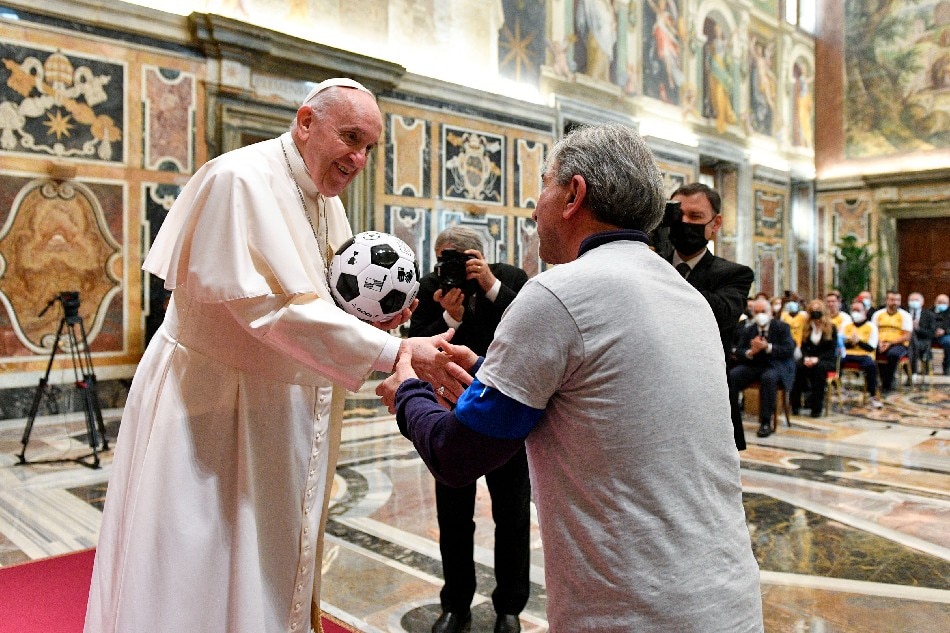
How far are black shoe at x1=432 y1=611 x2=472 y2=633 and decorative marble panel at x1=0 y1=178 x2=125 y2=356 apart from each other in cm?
596

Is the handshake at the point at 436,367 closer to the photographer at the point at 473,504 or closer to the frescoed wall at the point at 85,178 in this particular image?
the photographer at the point at 473,504

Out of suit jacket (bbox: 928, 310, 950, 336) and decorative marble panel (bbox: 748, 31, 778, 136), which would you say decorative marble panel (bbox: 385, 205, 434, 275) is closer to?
suit jacket (bbox: 928, 310, 950, 336)

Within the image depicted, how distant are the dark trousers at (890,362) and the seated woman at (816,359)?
8.03ft

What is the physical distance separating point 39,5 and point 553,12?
828cm

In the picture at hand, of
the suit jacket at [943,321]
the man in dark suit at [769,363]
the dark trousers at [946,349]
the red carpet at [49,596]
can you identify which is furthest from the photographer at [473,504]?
the suit jacket at [943,321]

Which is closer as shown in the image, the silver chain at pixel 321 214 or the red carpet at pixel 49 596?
the silver chain at pixel 321 214

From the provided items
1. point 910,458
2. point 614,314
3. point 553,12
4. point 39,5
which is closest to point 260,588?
point 614,314

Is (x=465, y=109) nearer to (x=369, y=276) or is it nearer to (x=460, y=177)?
(x=460, y=177)

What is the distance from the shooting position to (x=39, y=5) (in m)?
7.79

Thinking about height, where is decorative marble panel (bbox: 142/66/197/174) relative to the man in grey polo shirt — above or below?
above

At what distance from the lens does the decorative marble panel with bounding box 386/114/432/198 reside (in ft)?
36.0

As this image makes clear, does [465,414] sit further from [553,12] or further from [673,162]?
[673,162]

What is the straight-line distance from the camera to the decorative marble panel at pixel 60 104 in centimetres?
770

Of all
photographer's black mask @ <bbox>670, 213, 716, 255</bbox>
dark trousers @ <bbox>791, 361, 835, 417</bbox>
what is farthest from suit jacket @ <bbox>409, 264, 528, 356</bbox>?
dark trousers @ <bbox>791, 361, 835, 417</bbox>
